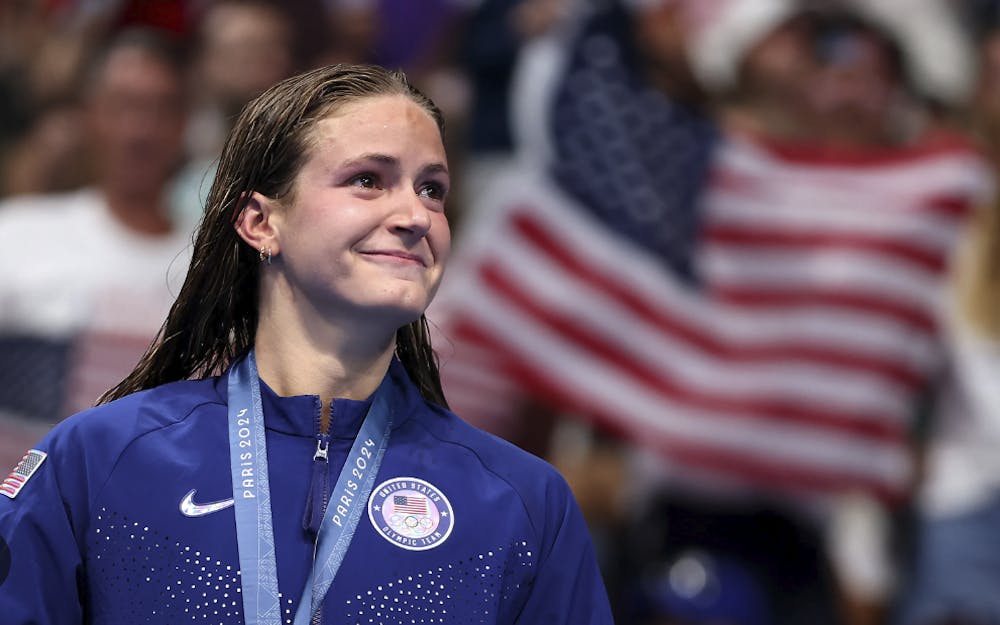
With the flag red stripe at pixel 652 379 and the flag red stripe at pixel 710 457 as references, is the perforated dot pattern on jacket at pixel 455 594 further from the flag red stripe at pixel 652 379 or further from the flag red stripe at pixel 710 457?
the flag red stripe at pixel 652 379

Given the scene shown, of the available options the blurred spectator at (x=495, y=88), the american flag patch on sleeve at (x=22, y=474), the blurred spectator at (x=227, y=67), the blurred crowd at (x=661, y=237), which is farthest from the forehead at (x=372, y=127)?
the blurred spectator at (x=495, y=88)

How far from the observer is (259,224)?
8.75 feet

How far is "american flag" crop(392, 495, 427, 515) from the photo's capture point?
2.54 meters

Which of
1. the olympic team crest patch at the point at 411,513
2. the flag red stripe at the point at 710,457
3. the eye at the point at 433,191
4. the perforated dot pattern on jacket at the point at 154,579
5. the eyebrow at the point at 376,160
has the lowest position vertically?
the flag red stripe at the point at 710,457

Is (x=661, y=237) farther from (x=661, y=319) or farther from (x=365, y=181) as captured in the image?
(x=365, y=181)

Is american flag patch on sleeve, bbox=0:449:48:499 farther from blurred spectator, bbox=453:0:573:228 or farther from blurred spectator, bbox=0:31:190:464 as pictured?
blurred spectator, bbox=453:0:573:228

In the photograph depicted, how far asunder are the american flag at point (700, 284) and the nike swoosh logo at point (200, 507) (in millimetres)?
4522

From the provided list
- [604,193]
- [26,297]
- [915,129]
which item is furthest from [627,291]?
[26,297]

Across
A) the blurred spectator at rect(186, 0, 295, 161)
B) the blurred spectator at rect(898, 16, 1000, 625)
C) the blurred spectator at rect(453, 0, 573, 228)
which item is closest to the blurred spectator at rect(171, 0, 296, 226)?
the blurred spectator at rect(186, 0, 295, 161)

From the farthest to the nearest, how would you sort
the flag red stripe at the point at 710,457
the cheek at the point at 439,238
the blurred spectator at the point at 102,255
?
the flag red stripe at the point at 710,457 < the blurred spectator at the point at 102,255 < the cheek at the point at 439,238

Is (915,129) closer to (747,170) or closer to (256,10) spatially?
(747,170)

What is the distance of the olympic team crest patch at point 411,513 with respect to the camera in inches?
98.8

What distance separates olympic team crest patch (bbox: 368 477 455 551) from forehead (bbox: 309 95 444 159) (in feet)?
1.63

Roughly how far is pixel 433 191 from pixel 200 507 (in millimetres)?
596
